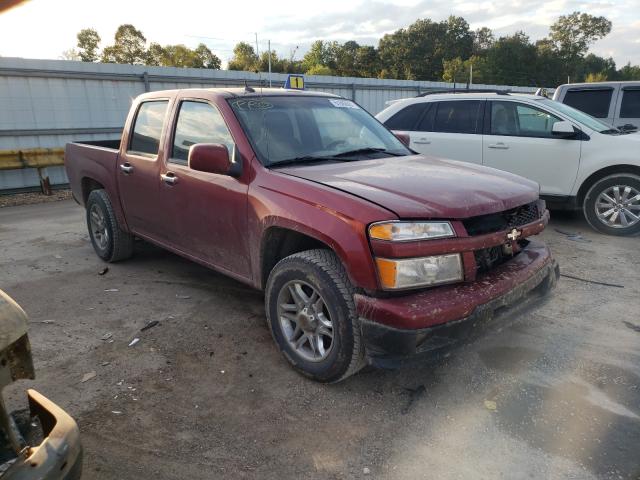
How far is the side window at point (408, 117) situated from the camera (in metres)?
7.49

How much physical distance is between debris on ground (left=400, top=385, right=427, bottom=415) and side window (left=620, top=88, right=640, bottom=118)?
317 inches

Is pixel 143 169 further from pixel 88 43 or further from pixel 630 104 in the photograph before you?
pixel 88 43

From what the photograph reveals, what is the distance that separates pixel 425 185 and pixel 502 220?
505 mm

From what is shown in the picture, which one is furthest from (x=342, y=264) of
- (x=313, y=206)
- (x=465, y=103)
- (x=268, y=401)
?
(x=465, y=103)

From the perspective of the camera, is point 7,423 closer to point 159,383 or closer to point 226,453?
point 226,453

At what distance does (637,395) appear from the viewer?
9.41 ft

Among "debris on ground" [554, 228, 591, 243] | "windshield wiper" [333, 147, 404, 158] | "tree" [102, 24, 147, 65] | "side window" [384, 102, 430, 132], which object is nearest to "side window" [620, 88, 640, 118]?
"debris on ground" [554, 228, 591, 243]

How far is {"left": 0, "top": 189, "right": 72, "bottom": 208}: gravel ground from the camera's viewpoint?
Answer: 920cm

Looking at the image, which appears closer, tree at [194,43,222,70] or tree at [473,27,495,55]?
tree at [194,43,222,70]

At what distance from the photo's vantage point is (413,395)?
2.94 m

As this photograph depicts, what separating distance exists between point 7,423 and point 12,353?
218mm

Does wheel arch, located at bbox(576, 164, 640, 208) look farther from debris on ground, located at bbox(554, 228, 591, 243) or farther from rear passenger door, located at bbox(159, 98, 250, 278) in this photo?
rear passenger door, located at bbox(159, 98, 250, 278)

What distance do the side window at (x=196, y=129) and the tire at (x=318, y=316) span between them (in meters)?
1.15

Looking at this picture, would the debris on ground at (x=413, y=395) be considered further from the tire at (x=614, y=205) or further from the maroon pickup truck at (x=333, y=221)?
the tire at (x=614, y=205)
